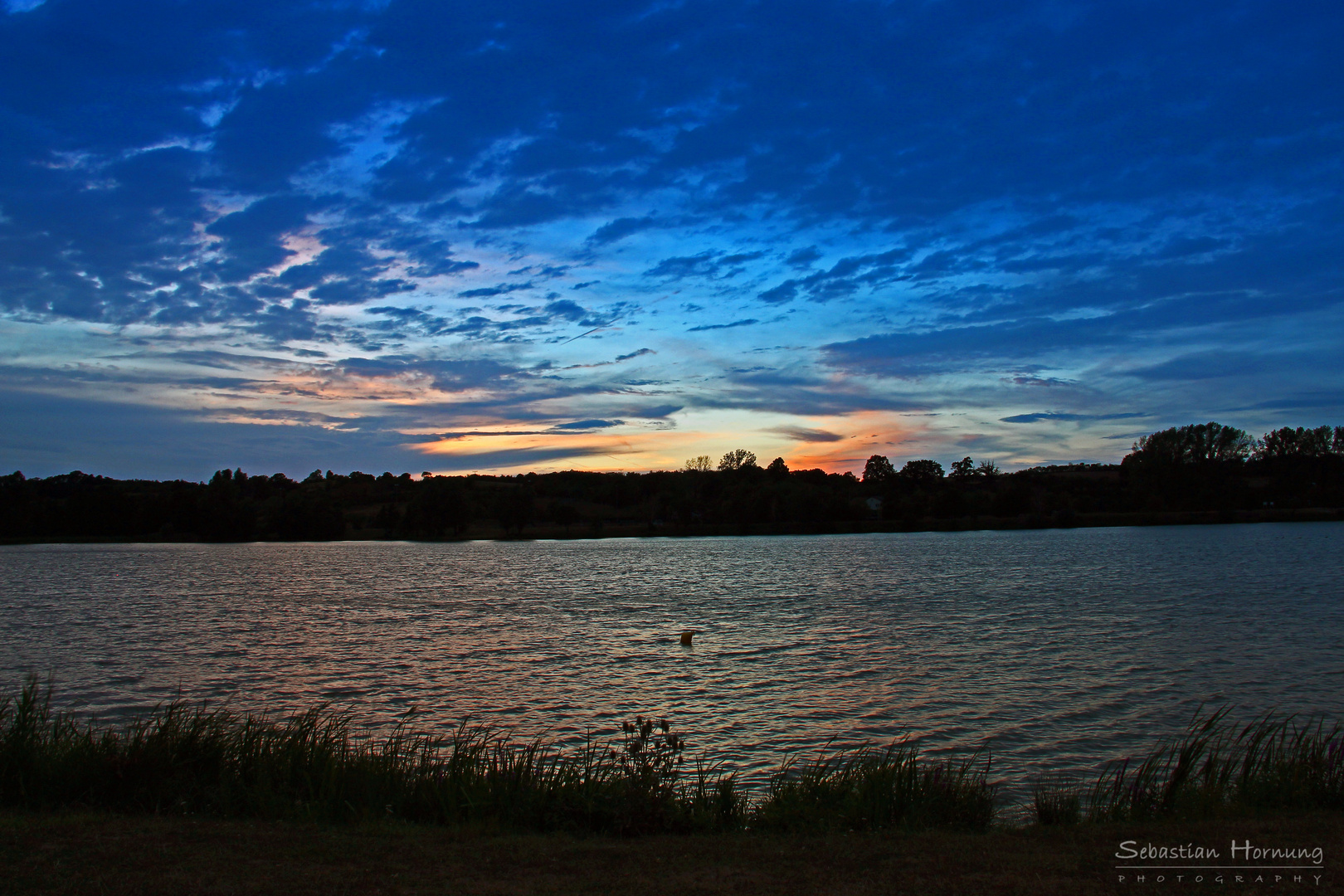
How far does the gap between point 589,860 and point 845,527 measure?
576 ft

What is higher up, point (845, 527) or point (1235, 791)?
point (845, 527)

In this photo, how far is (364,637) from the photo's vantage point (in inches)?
1506

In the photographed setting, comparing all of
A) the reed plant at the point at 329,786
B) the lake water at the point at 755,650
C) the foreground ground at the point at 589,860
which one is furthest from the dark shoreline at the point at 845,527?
the foreground ground at the point at 589,860

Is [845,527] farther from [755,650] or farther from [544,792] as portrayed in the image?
[544,792]

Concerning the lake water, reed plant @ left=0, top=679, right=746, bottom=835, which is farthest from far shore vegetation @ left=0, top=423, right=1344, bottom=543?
reed plant @ left=0, top=679, right=746, bottom=835

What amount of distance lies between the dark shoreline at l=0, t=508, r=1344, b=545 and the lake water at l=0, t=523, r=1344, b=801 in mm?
100457

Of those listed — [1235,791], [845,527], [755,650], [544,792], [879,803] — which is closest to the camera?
[879,803]

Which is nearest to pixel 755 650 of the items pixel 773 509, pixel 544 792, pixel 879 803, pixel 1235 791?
pixel 1235 791

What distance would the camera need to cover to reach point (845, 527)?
17975 centimetres

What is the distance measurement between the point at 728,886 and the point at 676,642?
2697cm

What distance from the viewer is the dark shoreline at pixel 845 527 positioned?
6565 inches

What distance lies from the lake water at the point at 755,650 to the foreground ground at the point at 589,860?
6.24m

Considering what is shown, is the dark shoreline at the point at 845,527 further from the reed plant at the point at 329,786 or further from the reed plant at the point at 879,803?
the reed plant at the point at 879,803

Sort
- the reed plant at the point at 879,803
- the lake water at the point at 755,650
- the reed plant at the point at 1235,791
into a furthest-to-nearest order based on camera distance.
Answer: the lake water at the point at 755,650, the reed plant at the point at 1235,791, the reed plant at the point at 879,803
